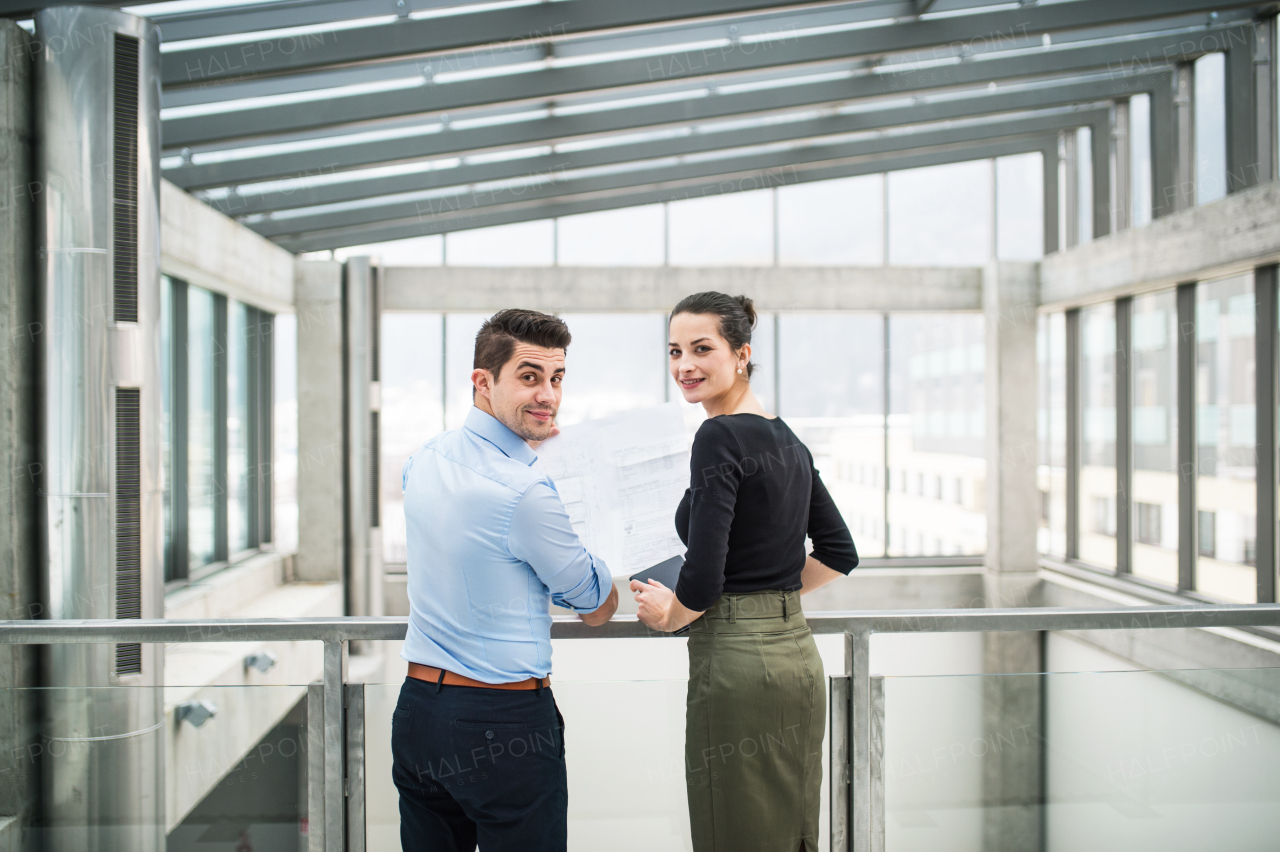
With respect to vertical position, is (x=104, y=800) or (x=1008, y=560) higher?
(x=104, y=800)

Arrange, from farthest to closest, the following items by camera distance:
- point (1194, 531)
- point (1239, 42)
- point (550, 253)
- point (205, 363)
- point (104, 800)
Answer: point (550, 253), point (205, 363), point (1194, 531), point (1239, 42), point (104, 800)

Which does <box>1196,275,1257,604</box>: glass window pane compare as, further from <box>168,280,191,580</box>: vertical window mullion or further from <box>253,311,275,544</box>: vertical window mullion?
<box>253,311,275,544</box>: vertical window mullion

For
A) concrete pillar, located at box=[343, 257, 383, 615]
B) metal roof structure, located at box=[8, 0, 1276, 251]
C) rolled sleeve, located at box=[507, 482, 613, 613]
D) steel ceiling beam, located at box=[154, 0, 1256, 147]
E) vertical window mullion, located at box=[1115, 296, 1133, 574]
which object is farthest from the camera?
concrete pillar, located at box=[343, 257, 383, 615]

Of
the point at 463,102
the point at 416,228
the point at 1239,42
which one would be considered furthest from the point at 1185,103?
the point at 416,228

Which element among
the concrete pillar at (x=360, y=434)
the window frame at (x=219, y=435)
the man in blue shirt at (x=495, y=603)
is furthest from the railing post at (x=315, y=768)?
the concrete pillar at (x=360, y=434)

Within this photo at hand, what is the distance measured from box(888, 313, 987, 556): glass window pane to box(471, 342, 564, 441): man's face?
10327 millimetres

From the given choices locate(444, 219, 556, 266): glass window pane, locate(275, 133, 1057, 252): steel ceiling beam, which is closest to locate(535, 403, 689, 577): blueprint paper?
locate(275, 133, 1057, 252): steel ceiling beam

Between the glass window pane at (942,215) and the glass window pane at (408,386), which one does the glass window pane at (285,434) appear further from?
the glass window pane at (942,215)

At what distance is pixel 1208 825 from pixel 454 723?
2104 millimetres

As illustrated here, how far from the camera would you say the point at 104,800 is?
2131 millimetres

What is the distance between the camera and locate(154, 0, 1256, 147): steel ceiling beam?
6051 mm

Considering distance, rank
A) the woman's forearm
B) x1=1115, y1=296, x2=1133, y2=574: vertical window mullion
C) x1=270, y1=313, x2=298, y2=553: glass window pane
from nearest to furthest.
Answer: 1. the woman's forearm
2. x1=1115, y1=296, x2=1133, y2=574: vertical window mullion
3. x1=270, y1=313, x2=298, y2=553: glass window pane

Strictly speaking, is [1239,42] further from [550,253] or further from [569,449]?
[569,449]

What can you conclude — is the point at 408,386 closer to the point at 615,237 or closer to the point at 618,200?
the point at 615,237
